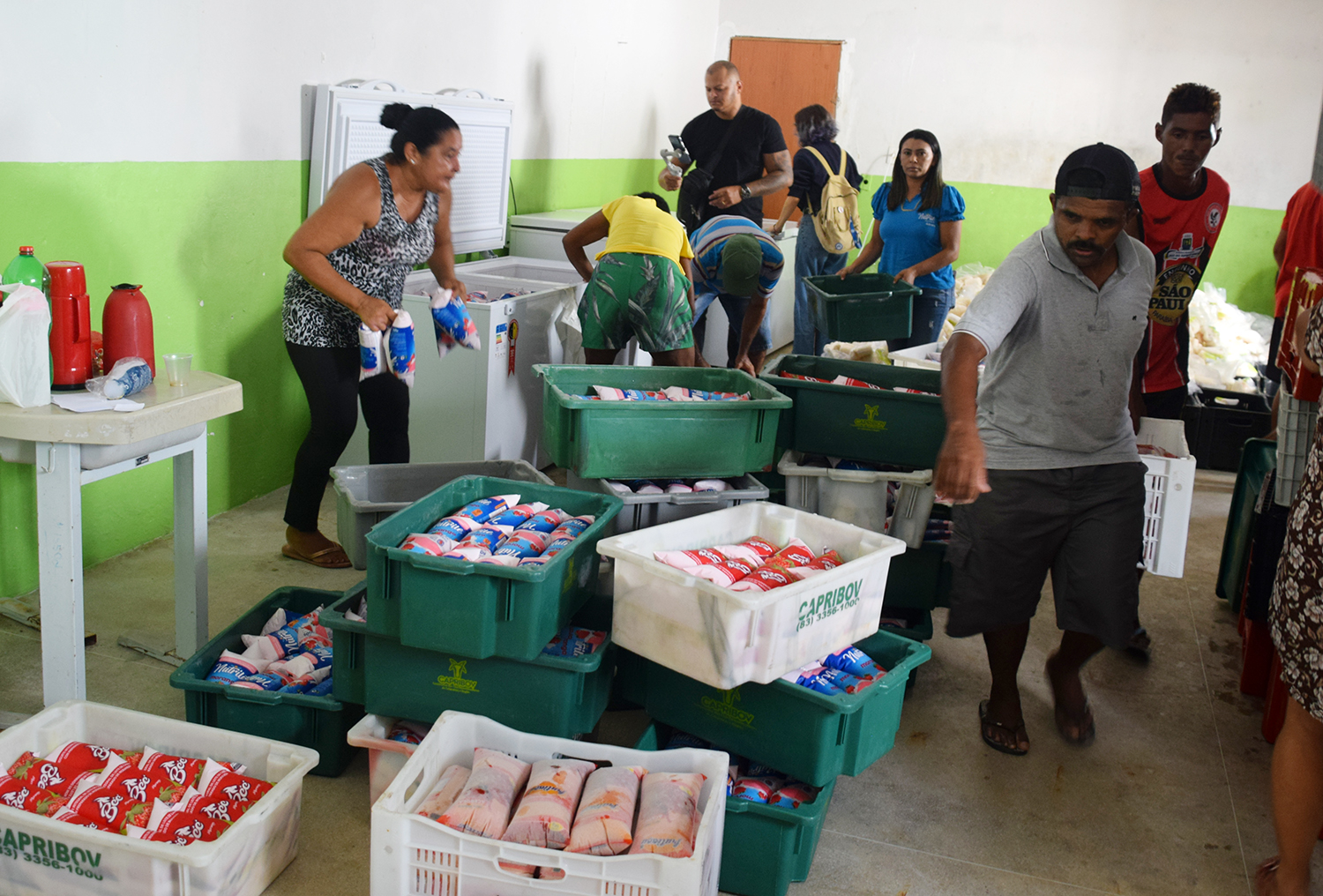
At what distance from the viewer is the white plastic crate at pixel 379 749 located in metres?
2.43

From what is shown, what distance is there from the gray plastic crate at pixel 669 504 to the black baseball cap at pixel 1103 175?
1223mm

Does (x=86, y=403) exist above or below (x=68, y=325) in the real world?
below

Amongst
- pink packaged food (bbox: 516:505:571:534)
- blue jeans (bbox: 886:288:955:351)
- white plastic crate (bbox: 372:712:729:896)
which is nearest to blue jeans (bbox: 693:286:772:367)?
blue jeans (bbox: 886:288:955:351)

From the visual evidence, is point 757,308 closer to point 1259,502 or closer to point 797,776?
point 1259,502

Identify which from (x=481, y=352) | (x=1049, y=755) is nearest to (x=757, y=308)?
(x=481, y=352)

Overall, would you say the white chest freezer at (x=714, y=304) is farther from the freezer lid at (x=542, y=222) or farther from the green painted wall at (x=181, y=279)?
the green painted wall at (x=181, y=279)

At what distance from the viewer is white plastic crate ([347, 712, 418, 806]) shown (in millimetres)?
2426

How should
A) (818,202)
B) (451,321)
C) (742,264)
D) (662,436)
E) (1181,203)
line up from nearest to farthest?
(662,436)
(1181,203)
(451,321)
(742,264)
(818,202)

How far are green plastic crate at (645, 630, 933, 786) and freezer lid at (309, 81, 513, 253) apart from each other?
2824 mm

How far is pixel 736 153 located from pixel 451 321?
2908 mm

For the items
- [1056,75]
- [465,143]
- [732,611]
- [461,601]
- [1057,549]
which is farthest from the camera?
[1056,75]

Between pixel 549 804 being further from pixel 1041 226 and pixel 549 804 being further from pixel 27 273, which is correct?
pixel 1041 226

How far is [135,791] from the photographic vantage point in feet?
7.20

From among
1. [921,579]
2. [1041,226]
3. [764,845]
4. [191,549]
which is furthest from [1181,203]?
[1041,226]
